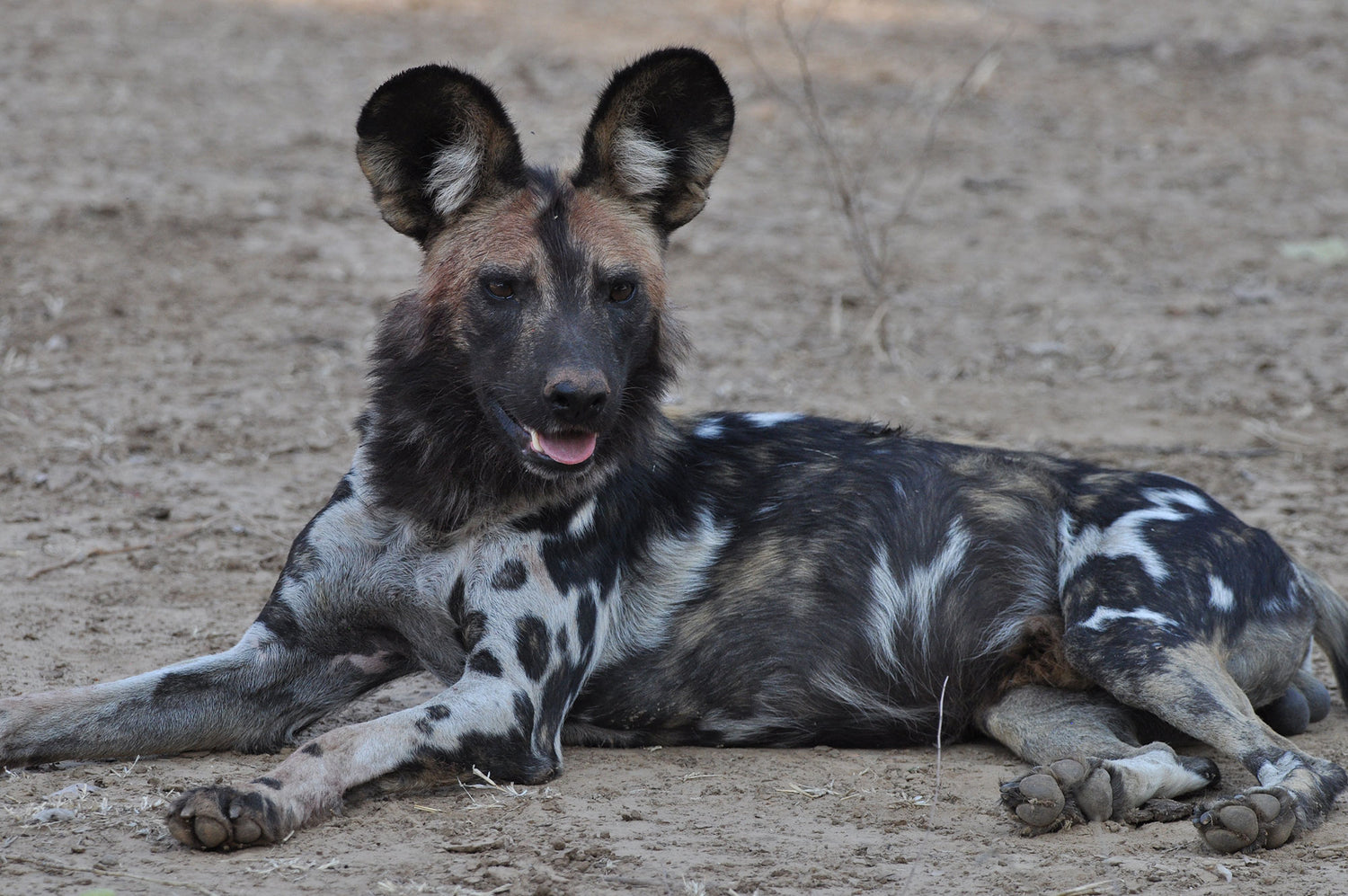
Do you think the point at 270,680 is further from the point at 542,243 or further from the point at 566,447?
the point at 542,243

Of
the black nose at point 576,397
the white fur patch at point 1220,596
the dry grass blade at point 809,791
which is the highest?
the black nose at point 576,397

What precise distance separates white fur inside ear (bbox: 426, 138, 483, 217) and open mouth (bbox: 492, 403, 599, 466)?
0.53 metres

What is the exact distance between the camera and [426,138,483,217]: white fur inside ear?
3.70m

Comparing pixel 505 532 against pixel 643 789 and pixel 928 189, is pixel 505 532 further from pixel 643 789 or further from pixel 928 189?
pixel 928 189

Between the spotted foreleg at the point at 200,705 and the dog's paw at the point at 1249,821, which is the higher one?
the spotted foreleg at the point at 200,705

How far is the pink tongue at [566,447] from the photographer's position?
11.7 ft

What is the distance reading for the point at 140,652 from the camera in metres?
4.20

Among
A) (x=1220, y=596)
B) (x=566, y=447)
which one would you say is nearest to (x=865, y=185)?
(x=1220, y=596)

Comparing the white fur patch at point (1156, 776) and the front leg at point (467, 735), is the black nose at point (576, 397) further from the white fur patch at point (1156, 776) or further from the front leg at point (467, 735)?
the white fur patch at point (1156, 776)

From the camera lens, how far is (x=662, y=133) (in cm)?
387

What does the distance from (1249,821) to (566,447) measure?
5.49ft

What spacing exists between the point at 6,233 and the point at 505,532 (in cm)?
485

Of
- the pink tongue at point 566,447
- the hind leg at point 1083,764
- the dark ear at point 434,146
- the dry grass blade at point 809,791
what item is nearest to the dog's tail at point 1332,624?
the hind leg at point 1083,764

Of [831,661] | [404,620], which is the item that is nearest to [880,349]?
[831,661]
